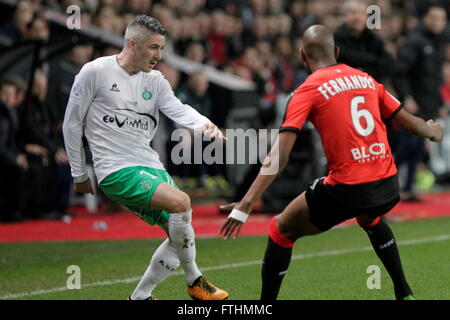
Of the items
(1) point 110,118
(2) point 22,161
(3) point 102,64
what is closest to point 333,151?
(1) point 110,118

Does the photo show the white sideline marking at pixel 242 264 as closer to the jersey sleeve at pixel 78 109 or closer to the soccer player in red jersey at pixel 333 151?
the jersey sleeve at pixel 78 109

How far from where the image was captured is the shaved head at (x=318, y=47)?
6.46 m

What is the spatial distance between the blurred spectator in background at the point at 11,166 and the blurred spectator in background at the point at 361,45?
5029 mm

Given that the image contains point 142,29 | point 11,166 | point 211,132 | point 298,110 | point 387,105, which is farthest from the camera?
point 11,166

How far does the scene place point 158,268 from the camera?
704 cm

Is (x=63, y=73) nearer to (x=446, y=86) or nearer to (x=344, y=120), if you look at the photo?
(x=446, y=86)

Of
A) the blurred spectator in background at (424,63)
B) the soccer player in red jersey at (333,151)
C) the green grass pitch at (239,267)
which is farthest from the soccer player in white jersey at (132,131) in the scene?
the blurred spectator in background at (424,63)

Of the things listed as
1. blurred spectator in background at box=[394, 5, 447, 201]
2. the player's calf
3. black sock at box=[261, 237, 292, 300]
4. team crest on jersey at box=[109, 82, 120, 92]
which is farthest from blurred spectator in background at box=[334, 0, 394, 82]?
black sock at box=[261, 237, 292, 300]

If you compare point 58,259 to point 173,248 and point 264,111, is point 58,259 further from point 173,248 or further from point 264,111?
point 264,111

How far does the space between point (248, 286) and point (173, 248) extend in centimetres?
117

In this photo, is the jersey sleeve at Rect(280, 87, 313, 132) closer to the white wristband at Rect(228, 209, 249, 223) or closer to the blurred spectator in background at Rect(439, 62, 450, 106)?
the white wristband at Rect(228, 209, 249, 223)

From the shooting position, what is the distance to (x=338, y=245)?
34.5 feet

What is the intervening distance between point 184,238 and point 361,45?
5.39m

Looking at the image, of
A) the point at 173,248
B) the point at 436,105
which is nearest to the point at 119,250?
the point at 173,248
